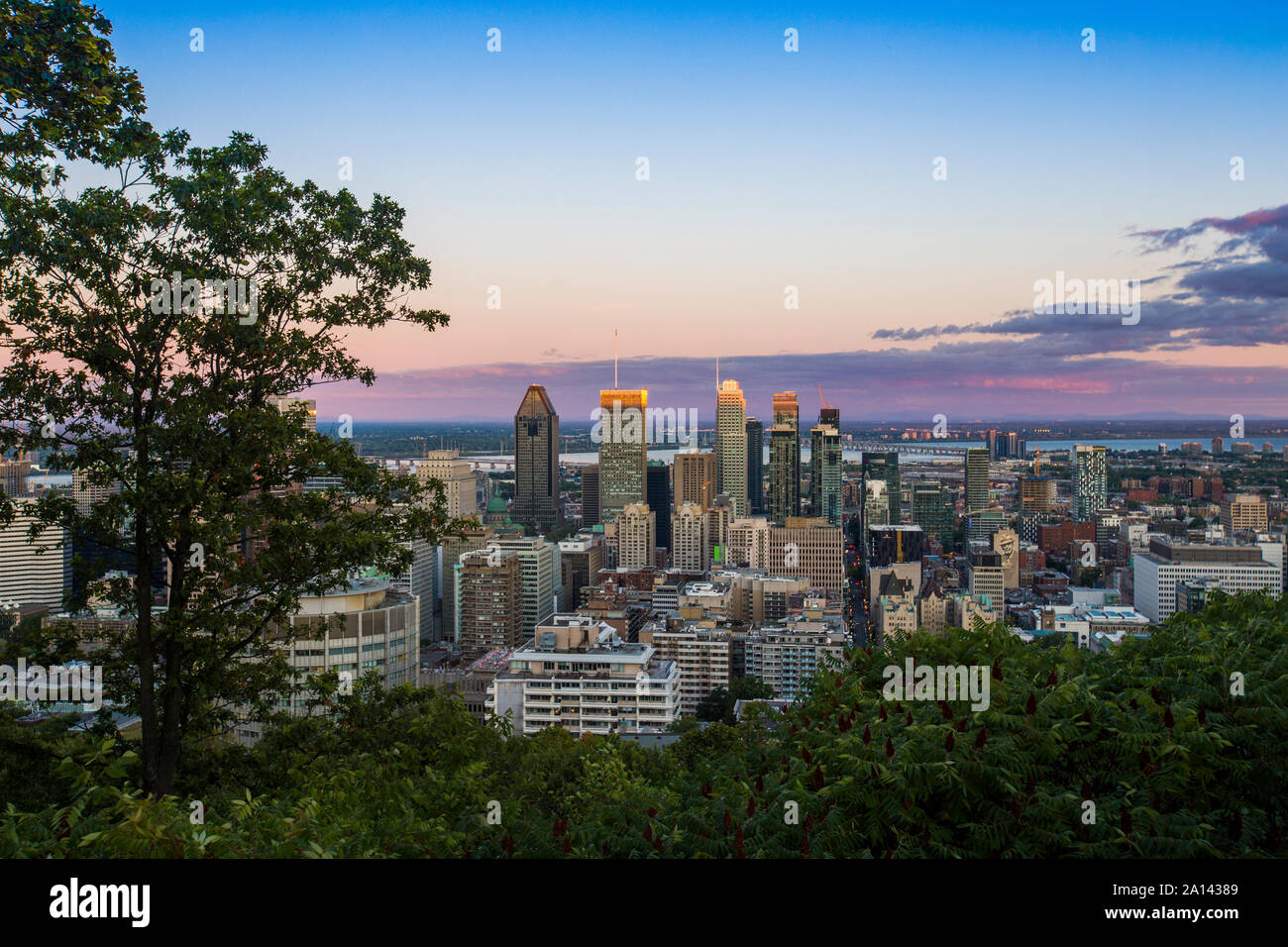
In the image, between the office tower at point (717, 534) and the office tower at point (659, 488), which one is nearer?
the office tower at point (717, 534)

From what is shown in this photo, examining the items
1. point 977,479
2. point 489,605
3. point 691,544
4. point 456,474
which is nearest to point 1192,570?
point 489,605

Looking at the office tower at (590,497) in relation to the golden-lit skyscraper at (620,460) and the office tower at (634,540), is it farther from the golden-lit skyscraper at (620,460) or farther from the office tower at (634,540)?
the office tower at (634,540)

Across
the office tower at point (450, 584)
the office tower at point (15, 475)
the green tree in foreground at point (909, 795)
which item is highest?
the office tower at point (15, 475)

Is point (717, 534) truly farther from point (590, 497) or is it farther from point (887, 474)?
point (887, 474)

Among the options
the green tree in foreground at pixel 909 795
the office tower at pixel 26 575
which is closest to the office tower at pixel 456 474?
the office tower at pixel 26 575

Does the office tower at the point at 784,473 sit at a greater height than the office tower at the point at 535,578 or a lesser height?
greater

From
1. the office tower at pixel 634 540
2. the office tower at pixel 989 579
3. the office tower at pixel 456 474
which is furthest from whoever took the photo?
the office tower at pixel 634 540
